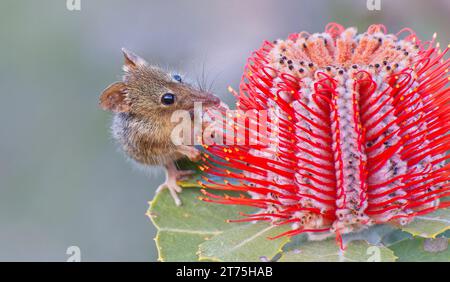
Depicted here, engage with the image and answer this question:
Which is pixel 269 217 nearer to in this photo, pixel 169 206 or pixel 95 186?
pixel 169 206

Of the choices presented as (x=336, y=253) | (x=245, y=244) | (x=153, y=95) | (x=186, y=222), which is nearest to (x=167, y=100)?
(x=153, y=95)

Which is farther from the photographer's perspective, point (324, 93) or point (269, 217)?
point (269, 217)

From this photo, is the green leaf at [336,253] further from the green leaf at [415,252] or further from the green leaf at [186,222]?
the green leaf at [186,222]

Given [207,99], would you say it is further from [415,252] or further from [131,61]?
[415,252]

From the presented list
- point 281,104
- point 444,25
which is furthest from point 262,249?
point 444,25

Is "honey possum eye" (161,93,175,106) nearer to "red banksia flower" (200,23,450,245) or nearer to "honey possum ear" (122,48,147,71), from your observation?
"honey possum ear" (122,48,147,71)
